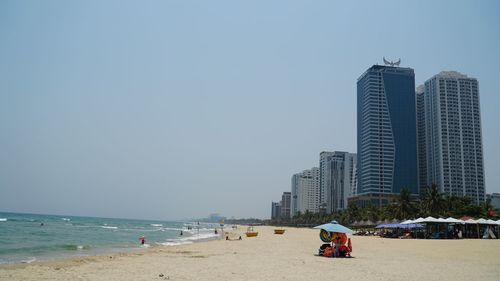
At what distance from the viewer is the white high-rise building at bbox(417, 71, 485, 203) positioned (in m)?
126

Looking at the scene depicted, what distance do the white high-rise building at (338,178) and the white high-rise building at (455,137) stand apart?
38386mm

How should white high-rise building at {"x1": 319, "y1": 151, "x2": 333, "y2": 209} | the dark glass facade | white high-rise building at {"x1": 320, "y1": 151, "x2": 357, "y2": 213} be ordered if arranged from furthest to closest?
white high-rise building at {"x1": 319, "y1": 151, "x2": 333, "y2": 209}, white high-rise building at {"x1": 320, "y1": 151, "x2": 357, "y2": 213}, the dark glass facade

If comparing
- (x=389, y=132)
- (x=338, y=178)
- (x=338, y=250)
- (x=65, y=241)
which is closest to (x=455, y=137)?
(x=389, y=132)

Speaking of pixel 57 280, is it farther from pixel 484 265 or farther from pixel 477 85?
pixel 477 85

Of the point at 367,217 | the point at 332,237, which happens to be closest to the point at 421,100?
the point at 367,217

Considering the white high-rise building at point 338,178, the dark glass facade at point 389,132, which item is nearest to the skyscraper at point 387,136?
the dark glass facade at point 389,132

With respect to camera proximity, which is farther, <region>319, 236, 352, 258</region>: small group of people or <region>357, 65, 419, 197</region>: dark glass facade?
<region>357, 65, 419, 197</region>: dark glass facade

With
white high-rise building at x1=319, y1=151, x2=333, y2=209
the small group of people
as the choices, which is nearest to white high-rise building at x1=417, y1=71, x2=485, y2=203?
white high-rise building at x1=319, y1=151, x2=333, y2=209

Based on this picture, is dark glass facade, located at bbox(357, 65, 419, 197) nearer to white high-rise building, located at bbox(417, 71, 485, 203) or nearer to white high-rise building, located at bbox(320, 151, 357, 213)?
white high-rise building, located at bbox(417, 71, 485, 203)

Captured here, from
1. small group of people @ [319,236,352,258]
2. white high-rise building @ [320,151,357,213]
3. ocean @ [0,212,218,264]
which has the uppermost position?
white high-rise building @ [320,151,357,213]

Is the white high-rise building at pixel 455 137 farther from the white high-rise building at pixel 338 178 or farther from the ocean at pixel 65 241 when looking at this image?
the ocean at pixel 65 241

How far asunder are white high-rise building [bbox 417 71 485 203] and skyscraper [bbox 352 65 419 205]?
5.65 m

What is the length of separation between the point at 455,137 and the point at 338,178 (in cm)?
5406

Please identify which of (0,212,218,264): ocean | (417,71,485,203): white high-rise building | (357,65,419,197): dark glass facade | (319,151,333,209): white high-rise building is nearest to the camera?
(0,212,218,264): ocean
